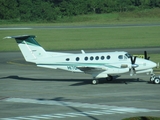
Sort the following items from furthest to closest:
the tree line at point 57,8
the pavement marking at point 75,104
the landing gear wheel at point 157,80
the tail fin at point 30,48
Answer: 1. the tree line at point 57,8
2. the tail fin at point 30,48
3. the landing gear wheel at point 157,80
4. the pavement marking at point 75,104

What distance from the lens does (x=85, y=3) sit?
138750mm

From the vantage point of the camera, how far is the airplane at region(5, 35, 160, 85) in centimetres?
4228

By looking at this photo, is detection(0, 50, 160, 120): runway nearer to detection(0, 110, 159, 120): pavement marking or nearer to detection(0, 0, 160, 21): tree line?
detection(0, 110, 159, 120): pavement marking

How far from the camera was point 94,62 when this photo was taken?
43469 mm

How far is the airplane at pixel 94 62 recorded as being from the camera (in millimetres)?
42281

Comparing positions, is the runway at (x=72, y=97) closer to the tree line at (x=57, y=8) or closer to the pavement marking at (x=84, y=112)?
the pavement marking at (x=84, y=112)

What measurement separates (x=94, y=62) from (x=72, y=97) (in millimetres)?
7294

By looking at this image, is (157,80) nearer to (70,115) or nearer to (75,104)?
(75,104)

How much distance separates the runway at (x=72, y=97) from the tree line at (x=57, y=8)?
81.4 metres

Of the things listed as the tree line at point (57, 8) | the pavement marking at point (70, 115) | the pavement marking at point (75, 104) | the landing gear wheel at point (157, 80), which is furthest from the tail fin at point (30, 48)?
the tree line at point (57, 8)

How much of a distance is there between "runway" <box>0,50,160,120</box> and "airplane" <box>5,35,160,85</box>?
4.07 feet

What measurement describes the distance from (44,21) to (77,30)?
26.2 m

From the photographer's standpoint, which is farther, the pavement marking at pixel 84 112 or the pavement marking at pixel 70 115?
the pavement marking at pixel 84 112

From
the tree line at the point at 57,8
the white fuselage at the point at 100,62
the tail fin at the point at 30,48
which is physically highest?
the tail fin at the point at 30,48
